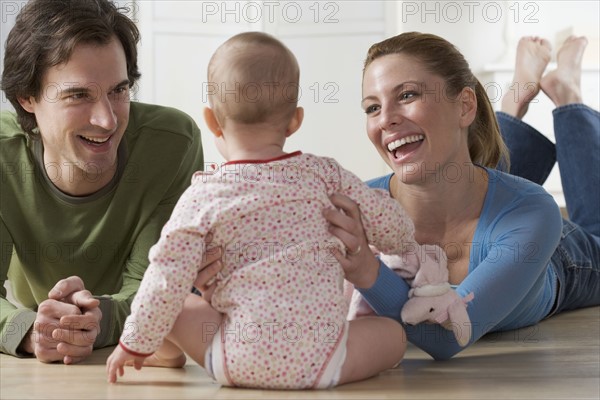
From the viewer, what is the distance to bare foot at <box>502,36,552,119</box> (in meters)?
2.79

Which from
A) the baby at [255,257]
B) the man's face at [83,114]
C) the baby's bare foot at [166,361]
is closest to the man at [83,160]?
the man's face at [83,114]

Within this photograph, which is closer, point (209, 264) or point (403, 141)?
point (209, 264)

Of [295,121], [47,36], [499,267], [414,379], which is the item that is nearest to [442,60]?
[499,267]

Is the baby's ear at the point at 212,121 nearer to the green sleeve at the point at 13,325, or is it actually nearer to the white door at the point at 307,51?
the green sleeve at the point at 13,325

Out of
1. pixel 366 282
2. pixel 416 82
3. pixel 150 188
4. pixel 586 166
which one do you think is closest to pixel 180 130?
pixel 150 188

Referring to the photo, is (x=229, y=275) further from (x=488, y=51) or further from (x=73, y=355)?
(x=488, y=51)

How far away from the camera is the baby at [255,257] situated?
1.33 meters

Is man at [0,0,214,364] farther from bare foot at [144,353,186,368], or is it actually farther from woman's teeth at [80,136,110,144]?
bare foot at [144,353,186,368]

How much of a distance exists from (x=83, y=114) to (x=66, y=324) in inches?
18.4

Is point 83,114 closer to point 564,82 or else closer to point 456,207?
point 456,207

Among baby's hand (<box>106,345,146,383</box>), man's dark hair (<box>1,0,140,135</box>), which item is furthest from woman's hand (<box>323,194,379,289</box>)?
man's dark hair (<box>1,0,140,135</box>)

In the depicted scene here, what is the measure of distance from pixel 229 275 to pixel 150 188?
70 centimetres

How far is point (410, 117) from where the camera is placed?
185 cm

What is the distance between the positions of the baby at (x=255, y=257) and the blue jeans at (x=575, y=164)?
1.20 m
